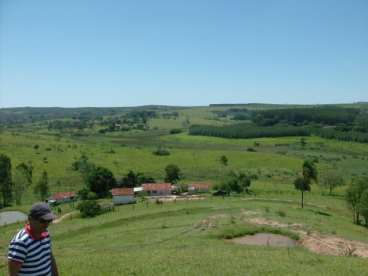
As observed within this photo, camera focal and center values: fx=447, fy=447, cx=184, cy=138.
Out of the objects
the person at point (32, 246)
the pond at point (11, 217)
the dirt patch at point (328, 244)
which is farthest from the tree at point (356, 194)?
the person at point (32, 246)

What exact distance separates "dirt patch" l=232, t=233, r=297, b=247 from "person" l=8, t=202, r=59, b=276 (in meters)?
26.9

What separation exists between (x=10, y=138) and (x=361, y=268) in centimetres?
13918

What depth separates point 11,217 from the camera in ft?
200

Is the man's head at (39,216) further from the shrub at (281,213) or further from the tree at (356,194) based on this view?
the tree at (356,194)

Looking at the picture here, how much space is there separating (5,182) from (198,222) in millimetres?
43659

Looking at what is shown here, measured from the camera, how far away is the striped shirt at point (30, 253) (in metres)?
8.91

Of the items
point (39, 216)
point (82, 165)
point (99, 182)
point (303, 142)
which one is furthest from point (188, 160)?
point (39, 216)

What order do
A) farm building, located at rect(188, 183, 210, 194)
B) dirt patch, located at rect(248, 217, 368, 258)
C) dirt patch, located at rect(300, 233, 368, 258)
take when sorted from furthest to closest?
farm building, located at rect(188, 183, 210, 194) < dirt patch, located at rect(248, 217, 368, 258) < dirt patch, located at rect(300, 233, 368, 258)

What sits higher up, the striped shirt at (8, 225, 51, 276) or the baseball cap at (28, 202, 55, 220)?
the baseball cap at (28, 202, 55, 220)

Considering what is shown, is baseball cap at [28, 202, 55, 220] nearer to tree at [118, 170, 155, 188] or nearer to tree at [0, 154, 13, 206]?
tree at [0, 154, 13, 206]

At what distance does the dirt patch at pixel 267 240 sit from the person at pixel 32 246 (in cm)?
2688

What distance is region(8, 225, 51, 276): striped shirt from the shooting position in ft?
29.2

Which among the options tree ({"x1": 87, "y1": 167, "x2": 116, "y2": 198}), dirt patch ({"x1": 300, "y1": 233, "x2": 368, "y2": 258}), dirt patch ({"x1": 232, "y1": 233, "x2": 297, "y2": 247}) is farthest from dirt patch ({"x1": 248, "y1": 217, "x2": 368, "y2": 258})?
tree ({"x1": 87, "y1": 167, "x2": 116, "y2": 198})

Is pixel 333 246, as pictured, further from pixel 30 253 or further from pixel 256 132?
pixel 256 132
